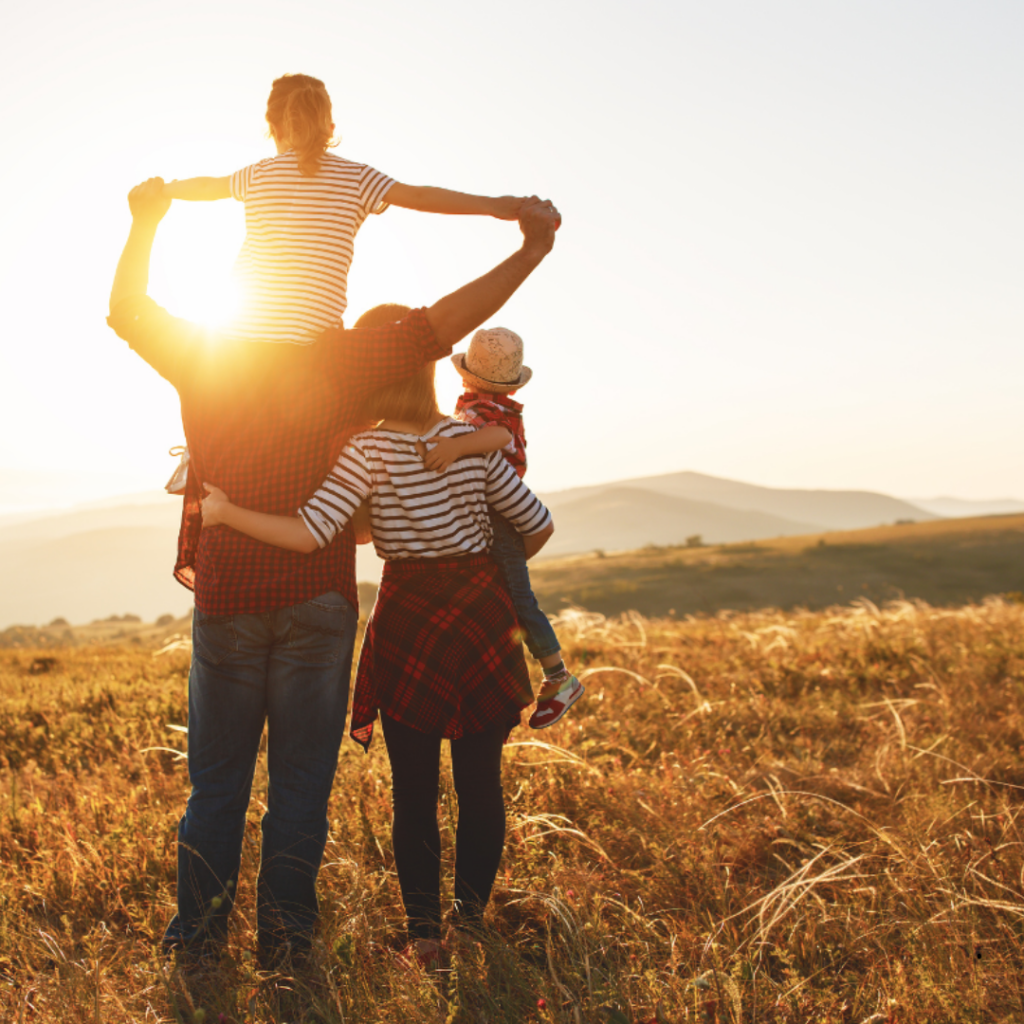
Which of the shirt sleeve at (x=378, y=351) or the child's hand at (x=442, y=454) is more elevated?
the shirt sleeve at (x=378, y=351)

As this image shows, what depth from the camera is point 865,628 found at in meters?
7.64

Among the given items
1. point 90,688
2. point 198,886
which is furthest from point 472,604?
point 90,688

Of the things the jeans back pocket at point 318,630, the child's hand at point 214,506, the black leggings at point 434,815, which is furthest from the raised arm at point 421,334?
the black leggings at point 434,815

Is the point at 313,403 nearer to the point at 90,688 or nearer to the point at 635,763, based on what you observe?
the point at 635,763

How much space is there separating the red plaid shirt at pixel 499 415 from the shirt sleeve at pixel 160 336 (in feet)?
3.17

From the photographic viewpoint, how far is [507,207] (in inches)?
93.2

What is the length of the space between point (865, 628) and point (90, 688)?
23.9ft

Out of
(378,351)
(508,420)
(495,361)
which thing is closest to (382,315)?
(378,351)

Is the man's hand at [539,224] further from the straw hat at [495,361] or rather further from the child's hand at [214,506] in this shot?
the child's hand at [214,506]

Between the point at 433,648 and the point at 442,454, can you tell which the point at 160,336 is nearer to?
the point at 442,454

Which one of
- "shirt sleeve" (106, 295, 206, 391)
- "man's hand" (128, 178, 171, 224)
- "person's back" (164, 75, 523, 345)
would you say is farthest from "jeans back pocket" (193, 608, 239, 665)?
"man's hand" (128, 178, 171, 224)

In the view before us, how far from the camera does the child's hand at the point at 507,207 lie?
236cm

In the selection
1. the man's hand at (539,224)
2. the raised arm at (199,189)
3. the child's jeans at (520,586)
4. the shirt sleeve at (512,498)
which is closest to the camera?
the man's hand at (539,224)

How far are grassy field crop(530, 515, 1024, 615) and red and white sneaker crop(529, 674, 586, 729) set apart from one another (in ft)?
91.4
